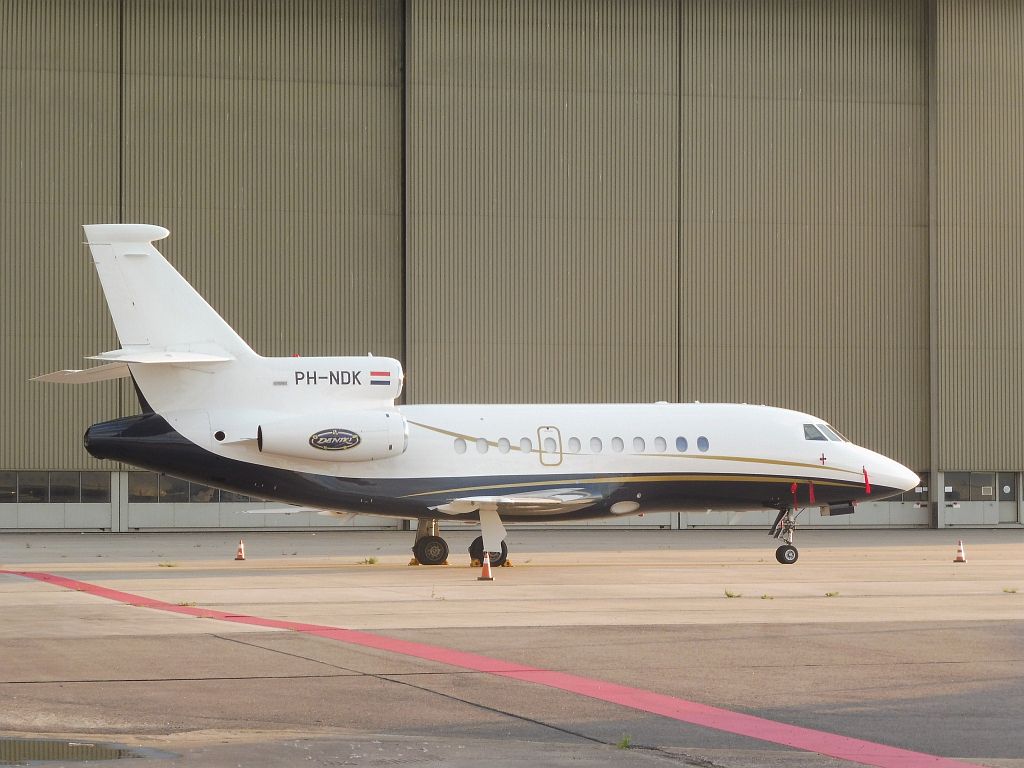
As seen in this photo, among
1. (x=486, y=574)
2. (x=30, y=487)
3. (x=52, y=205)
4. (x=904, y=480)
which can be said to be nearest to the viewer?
(x=486, y=574)

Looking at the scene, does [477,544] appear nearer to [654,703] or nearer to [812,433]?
[812,433]

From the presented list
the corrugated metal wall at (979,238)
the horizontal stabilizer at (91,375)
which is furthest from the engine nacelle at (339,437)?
the corrugated metal wall at (979,238)

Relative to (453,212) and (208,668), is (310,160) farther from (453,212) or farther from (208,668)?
(208,668)

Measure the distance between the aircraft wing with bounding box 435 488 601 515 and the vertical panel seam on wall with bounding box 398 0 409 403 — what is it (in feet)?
51.2

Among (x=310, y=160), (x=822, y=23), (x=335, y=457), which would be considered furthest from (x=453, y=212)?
(x=335, y=457)

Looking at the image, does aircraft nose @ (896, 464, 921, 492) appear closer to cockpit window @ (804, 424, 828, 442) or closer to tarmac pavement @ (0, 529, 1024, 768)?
cockpit window @ (804, 424, 828, 442)

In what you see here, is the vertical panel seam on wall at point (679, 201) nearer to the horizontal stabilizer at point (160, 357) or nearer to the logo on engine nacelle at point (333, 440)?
the logo on engine nacelle at point (333, 440)

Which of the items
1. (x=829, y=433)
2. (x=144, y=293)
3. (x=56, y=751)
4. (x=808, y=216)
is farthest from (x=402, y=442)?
(x=808, y=216)

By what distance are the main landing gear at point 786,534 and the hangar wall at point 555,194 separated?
48.1 feet

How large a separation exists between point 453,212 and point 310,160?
4.75 metres

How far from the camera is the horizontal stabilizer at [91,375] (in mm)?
22578

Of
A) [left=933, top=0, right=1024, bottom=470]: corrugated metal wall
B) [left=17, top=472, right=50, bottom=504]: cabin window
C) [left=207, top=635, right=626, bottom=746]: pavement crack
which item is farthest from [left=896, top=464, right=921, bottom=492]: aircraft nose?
[left=17, top=472, right=50, bottom=504]: cabin window

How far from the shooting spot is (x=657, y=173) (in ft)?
142

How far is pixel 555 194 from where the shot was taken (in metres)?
42.7
